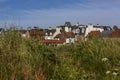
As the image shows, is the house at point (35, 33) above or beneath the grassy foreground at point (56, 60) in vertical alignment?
above

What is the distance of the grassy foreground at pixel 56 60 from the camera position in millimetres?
7098

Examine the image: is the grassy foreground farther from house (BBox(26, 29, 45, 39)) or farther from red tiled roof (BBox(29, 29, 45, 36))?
red tiled roof (BBox(29, 29, 45, 36))

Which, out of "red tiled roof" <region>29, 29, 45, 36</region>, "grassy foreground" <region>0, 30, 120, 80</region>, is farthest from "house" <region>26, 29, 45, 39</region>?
"grassy foreground" <region>0, 30, 120, 80</region>

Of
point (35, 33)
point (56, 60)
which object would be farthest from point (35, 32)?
point (56, 60)

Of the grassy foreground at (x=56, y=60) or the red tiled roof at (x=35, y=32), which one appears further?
the red tiled roof at (x=35, y=32)

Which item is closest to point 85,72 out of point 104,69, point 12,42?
point 104,69

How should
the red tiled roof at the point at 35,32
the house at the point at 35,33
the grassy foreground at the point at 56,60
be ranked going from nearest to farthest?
the grassy foreground at the point at 56,60 → the house at the point at 35,33 → the red tiled roof at the point at 35,32

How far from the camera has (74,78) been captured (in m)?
7.40

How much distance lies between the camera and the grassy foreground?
23.3 ft

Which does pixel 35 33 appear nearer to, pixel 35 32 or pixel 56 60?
pixel 35 32

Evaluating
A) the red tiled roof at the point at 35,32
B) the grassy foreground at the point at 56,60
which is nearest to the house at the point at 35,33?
the red tiled roof at the point at 35,32

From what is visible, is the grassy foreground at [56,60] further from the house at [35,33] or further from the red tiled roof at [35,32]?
the red tiled roof at [35,32]

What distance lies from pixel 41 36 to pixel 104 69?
6.33ft

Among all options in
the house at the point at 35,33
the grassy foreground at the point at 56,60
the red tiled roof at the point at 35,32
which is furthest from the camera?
the red tiled roof at the point at 35,32
